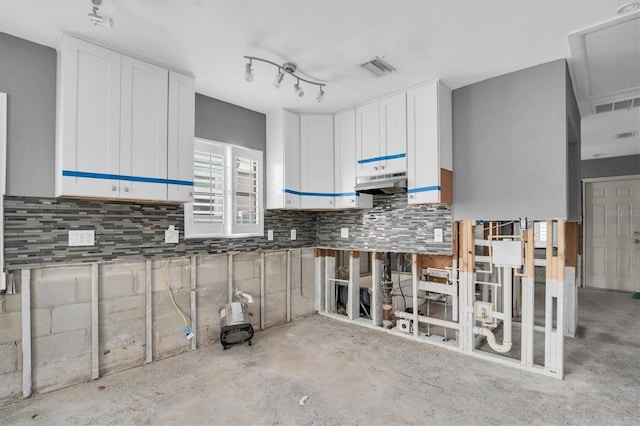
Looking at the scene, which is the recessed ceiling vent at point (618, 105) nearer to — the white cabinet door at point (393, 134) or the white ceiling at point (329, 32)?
the white ceiling at point (329, 32)

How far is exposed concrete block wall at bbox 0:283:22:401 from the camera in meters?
2.21

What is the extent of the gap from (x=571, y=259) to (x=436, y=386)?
243 cm

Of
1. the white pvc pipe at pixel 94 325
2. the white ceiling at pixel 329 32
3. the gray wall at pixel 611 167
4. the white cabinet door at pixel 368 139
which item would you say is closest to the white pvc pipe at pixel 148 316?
the white pvc pipe at pixel 94 325

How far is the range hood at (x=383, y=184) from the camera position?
3180 mm

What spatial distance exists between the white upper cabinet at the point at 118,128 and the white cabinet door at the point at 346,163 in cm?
167

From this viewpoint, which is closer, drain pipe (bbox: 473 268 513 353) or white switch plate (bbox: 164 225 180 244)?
drain pipe (bbox: 473 268 513 353)

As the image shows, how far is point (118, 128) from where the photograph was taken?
2.45 m

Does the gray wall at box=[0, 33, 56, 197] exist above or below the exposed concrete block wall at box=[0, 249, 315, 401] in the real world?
above

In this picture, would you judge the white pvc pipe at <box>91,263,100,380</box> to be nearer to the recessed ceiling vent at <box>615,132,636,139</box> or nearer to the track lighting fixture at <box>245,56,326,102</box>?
the track lighting fixture at <box>245,56,326,102</box>

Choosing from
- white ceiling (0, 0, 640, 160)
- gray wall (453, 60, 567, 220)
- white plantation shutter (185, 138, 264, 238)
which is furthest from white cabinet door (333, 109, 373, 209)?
gray wall (453, 60, 567, 220)

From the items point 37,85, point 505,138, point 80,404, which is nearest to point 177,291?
point 80,404

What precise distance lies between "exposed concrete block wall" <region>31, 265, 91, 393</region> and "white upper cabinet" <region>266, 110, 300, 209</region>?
6.24ft

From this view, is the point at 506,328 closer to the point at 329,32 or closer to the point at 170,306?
the point at 329,32

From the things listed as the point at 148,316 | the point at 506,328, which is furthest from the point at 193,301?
the point at 506,328
